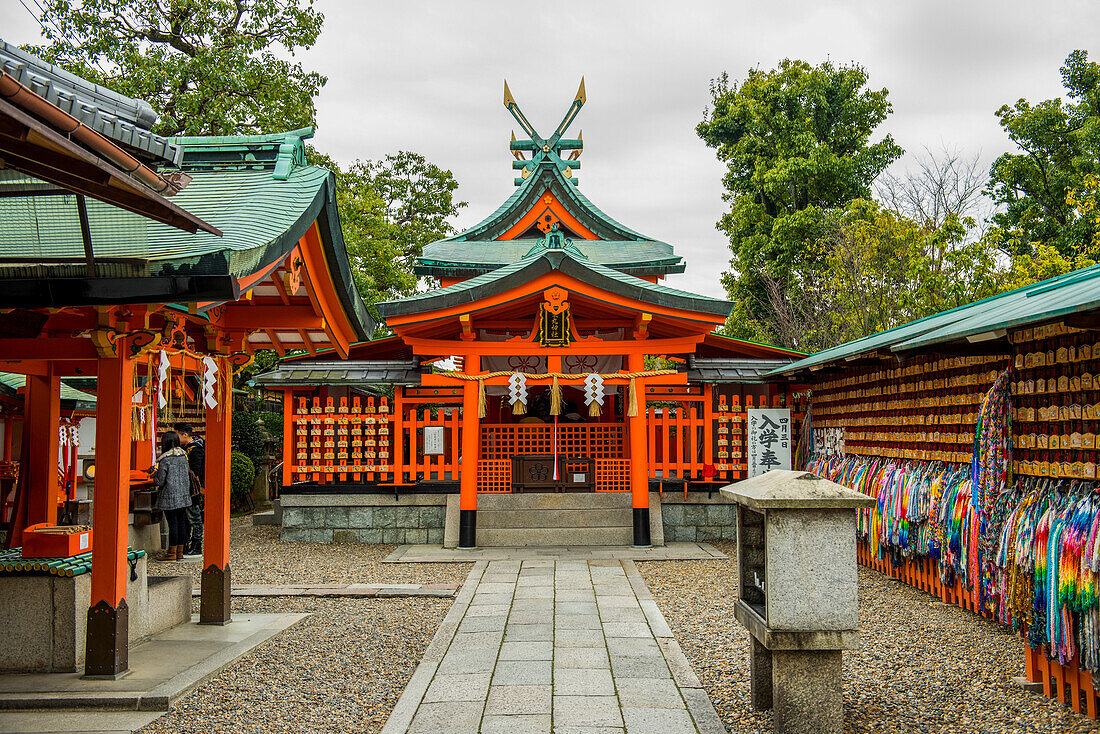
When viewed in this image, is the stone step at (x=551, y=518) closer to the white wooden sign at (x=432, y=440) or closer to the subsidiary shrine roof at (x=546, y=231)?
the white wooden sign at (x=432, y=440)

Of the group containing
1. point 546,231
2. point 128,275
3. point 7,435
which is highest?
point 546,231

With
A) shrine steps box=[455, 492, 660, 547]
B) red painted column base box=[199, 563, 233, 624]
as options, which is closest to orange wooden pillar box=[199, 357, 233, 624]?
red painted column base box=[199, 563, 233, 624]

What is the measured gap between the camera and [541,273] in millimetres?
11086

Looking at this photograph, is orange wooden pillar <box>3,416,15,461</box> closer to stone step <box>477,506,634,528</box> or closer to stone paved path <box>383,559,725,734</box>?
stone step <box>477,506,634,528</box>

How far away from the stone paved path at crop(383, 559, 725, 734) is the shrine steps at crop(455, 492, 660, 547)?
2.89 meters

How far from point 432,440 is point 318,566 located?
262cm

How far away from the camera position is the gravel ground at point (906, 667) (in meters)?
4.59

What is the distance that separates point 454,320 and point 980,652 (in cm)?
782

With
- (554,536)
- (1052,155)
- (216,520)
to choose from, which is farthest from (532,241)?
(1052,155)

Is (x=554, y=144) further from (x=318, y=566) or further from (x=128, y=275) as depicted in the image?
(x=128, y=275)

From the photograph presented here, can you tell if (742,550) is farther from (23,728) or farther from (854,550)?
(23,728)

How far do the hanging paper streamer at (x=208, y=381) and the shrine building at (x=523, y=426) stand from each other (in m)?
4.30

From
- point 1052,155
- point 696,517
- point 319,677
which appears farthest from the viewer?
point 1052,155

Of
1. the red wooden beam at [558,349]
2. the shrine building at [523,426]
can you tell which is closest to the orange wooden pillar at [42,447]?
the shrine building at [523,426]
